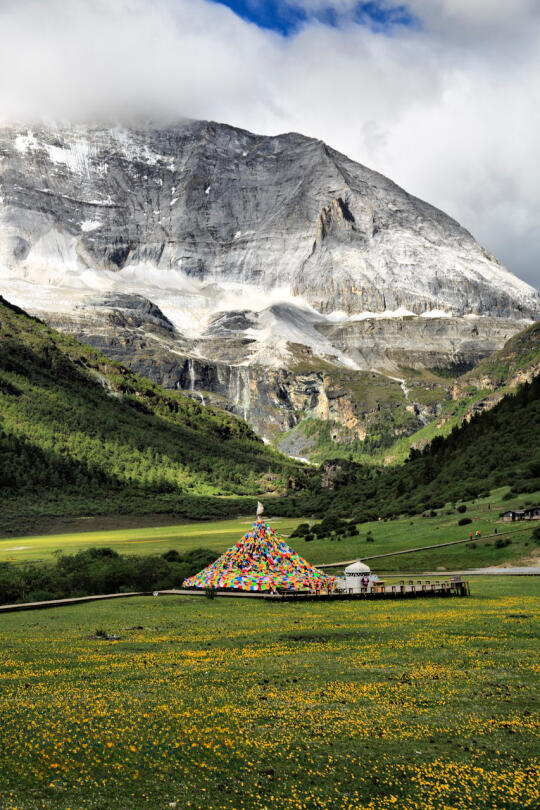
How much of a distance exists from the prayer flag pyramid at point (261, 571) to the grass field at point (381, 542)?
19.5 metres

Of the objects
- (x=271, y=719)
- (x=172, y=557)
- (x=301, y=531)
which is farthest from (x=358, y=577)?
(x=301, y=531)

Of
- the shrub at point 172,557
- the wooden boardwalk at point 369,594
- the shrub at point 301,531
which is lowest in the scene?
the shrub at point 301,531

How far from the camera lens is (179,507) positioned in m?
174

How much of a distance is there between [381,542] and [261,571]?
1540 inches

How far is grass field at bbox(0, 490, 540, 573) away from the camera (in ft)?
225

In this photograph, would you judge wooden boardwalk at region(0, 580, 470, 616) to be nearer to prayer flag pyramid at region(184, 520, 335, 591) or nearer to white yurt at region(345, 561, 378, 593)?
prayer flag pyramid at region(184, 520, 335, 591)

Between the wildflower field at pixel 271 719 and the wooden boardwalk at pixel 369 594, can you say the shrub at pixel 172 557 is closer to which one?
the wooden boardwalk at pixel 369 594

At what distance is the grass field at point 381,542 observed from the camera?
68.6 m

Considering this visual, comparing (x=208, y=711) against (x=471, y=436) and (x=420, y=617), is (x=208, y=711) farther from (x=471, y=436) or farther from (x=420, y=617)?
(x=471, y=436)

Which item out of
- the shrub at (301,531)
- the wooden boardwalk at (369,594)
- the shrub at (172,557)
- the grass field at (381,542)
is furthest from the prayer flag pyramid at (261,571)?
the shrub at (301,531)

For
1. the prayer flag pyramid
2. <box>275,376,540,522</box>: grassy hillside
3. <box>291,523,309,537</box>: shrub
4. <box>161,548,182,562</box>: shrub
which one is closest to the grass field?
<box>291,523,309,537</box>: shrub

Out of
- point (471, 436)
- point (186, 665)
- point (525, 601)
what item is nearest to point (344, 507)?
point (471, 436)

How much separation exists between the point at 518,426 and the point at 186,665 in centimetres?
11020

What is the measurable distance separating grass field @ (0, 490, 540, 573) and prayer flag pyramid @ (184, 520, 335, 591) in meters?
19.5
